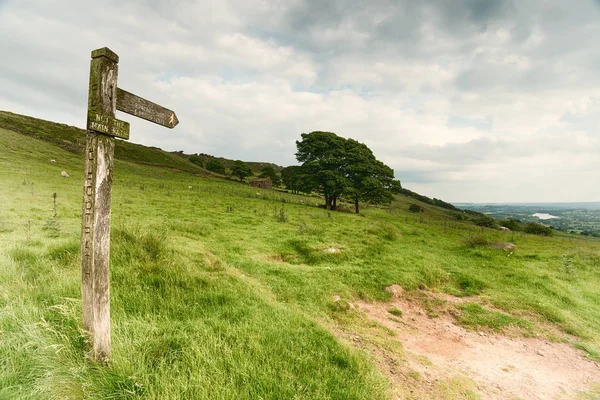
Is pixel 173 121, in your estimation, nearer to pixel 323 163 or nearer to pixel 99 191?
pixel 99 191

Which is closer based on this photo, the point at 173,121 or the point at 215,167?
the point at 173,121

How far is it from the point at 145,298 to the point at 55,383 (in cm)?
231

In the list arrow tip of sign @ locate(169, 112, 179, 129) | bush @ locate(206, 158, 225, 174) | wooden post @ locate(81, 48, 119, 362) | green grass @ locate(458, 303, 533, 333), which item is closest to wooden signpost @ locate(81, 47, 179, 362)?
wooden post @ locate(81, 48, 119, 362)

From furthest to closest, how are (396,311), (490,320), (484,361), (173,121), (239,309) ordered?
(396,311) → (490,320) → (484,361) → (239,309) → (173,121)

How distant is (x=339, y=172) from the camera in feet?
113

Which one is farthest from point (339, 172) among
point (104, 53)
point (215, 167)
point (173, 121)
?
point (215, 167)

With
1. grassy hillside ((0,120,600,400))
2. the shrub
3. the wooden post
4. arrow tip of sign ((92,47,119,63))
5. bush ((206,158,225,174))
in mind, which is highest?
bush ((206,158,225,174))

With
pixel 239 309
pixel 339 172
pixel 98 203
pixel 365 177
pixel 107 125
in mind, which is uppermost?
pixel 339 172

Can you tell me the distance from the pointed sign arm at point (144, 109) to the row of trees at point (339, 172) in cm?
2869

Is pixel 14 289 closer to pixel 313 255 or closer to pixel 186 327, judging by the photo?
pixel 186 327

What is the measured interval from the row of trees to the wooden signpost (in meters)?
29.5

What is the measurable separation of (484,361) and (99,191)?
26.0 feet

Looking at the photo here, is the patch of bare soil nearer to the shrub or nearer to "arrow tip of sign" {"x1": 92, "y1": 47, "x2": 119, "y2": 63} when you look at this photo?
the shrub

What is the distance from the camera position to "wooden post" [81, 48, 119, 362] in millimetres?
3111
